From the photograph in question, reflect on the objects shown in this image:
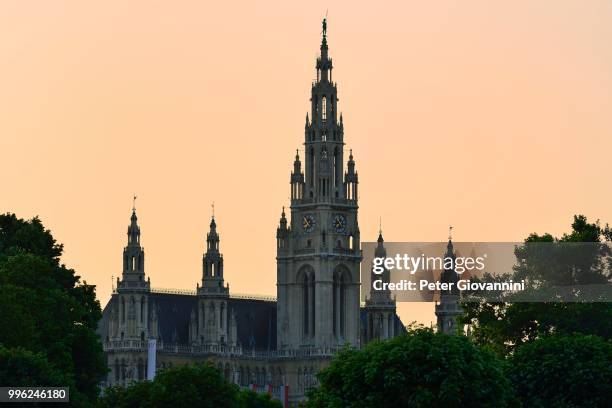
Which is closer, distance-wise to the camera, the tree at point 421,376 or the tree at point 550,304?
the tree at point 421,376

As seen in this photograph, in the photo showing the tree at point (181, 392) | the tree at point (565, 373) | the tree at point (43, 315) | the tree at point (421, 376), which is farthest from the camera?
the tree at point (181, 392)

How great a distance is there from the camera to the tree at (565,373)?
465 ft

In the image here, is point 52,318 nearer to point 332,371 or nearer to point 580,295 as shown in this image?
point 332,371

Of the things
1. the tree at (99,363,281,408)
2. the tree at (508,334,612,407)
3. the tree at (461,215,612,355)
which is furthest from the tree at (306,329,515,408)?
the tree at (461,215,612,355)

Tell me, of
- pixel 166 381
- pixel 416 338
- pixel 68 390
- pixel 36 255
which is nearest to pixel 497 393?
pixel 416 338

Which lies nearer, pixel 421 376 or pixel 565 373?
pixel 421 376

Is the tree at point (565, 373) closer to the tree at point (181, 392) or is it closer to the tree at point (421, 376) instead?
the tree at point (421, 376)

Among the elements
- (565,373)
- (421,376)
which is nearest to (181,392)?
(565,373)

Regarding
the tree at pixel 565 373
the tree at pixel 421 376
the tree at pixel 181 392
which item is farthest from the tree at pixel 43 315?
the tree at pixel 565 373

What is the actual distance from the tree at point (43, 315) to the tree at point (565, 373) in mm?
21666

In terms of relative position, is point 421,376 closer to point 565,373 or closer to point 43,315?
point 565,373

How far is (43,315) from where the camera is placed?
155 m

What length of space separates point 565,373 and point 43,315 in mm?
28808

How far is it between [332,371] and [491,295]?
4528 cm
